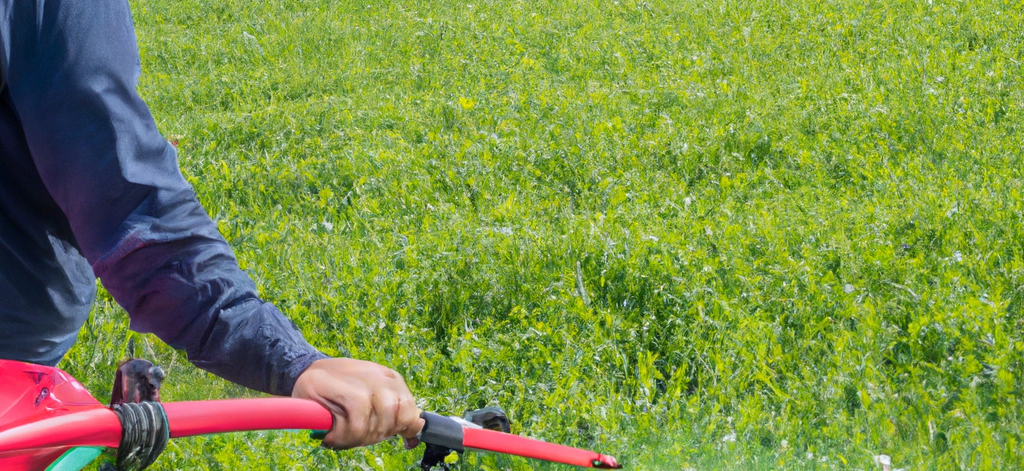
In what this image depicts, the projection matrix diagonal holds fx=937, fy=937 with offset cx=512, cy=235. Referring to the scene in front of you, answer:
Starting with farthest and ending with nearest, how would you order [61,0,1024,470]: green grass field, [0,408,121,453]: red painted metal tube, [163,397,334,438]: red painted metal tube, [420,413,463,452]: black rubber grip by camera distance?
[61,0,1024,470]: green grass field < [420,413,463,452]: black rubber grip < [163,397,334,438]: red painted metal tube < [0,408,121,453]: red painted metal tube

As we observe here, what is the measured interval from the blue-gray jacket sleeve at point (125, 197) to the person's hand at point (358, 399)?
51 millimetres

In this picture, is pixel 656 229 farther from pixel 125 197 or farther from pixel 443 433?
pixel 125 197

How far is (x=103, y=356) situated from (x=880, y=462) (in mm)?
3054

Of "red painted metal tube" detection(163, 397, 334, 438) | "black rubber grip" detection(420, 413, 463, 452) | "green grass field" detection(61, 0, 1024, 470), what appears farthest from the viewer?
"green grass field" detection(61, 0, 1024, 470)

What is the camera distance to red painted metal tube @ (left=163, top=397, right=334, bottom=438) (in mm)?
1281

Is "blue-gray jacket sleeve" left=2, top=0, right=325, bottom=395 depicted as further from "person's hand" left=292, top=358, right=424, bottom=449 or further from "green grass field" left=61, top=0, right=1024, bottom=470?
"green grass field" left=61, top=0, right=1024, bottom=470

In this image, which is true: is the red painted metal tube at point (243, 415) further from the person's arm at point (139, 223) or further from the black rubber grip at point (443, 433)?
the black rubber grip at point (443, 433)

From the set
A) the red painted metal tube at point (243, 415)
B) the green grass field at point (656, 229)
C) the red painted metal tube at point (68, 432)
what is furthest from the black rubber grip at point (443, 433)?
the green grass field at point (656, 229)

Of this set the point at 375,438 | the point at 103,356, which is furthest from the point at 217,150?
the point at 375,438

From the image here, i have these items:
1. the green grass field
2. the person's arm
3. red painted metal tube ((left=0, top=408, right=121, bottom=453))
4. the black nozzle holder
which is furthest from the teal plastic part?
the green grass field

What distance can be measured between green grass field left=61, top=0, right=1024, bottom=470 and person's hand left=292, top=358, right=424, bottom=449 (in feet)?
5.29

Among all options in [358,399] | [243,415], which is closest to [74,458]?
[243,415]

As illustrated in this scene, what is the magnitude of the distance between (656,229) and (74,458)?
12.0 ft

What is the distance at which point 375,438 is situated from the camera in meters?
1.50
